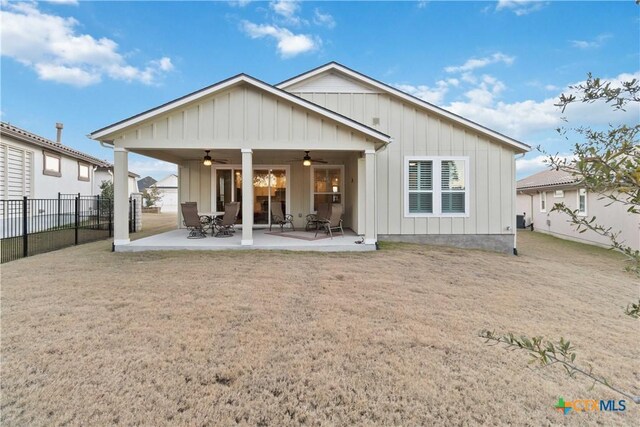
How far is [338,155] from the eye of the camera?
432 inches

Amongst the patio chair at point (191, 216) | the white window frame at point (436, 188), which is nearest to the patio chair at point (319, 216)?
the white window frame at point (436, 188)

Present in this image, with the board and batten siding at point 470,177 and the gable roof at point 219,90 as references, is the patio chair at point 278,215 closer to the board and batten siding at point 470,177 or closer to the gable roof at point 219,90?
the board and batten siding at point 470,177

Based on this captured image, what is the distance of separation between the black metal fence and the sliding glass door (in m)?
4.09

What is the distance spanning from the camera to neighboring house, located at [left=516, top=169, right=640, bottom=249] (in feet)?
37.0

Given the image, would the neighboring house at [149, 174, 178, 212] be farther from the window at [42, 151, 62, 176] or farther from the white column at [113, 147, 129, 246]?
the white column at [113, 147, 129, 246]

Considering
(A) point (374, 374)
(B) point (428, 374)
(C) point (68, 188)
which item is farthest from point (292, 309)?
(C) point (68, 188)

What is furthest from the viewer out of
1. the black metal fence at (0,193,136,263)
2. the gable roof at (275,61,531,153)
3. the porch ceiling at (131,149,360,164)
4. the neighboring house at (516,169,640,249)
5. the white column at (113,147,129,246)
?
the neighboring house at (516,169,640,249)

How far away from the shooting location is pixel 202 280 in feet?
17.9

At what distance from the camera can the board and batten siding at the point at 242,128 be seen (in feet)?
25.0

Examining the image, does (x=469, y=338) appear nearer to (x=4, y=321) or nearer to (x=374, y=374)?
(x=374, y=374)

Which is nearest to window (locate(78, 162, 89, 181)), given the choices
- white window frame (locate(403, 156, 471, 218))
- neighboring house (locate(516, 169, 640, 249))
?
white window frame (locate(403, 156, 471, 218))

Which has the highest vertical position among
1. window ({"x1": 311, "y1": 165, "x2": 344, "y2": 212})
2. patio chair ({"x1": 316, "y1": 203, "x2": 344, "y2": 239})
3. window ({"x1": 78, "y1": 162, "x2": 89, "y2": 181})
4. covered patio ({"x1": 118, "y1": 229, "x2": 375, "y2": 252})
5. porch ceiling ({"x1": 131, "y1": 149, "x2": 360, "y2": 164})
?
window ({"x1": 78, "y1": 162, "x2": 89, "y2": 181})

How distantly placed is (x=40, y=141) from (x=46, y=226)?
11.7ft

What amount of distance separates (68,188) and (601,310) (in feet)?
67.4
